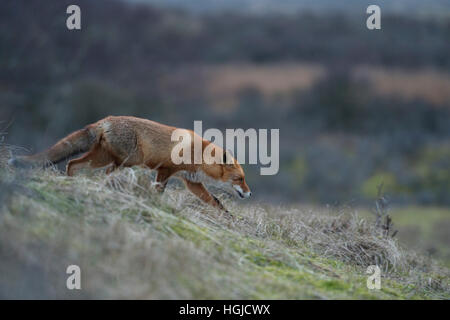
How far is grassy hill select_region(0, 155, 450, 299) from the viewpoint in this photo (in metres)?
3.79

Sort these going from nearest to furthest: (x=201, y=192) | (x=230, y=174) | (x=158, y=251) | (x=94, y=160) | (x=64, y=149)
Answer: (x=158, y=251), (x=64, y=149), (x=94, y=160), (x=201, y=192), (x=230, y=174)

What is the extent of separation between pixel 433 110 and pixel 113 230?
81.8 feet

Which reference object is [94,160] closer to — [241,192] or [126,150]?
[126,150]

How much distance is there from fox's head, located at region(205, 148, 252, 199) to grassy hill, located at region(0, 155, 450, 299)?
204cm

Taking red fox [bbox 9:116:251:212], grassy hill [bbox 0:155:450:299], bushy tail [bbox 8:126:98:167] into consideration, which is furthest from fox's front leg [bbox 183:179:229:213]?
bushy tail [bbox 8:126:98:167]

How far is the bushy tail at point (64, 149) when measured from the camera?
251 inches

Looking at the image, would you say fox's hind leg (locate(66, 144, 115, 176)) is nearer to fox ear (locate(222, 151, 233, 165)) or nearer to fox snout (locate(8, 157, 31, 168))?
fox snout (locate(8, 157, 31, 168))

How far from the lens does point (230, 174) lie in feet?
28.9

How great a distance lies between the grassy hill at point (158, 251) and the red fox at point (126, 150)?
1.03 meters


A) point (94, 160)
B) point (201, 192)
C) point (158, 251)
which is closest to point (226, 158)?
point (201, 192)

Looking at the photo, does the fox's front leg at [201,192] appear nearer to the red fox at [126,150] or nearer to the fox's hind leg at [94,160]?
the red fox at [126,150]

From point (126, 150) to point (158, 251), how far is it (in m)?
3.45

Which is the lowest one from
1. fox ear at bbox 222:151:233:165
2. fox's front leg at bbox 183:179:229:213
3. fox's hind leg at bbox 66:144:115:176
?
fox's front leg at bbox 183:179:229:213
